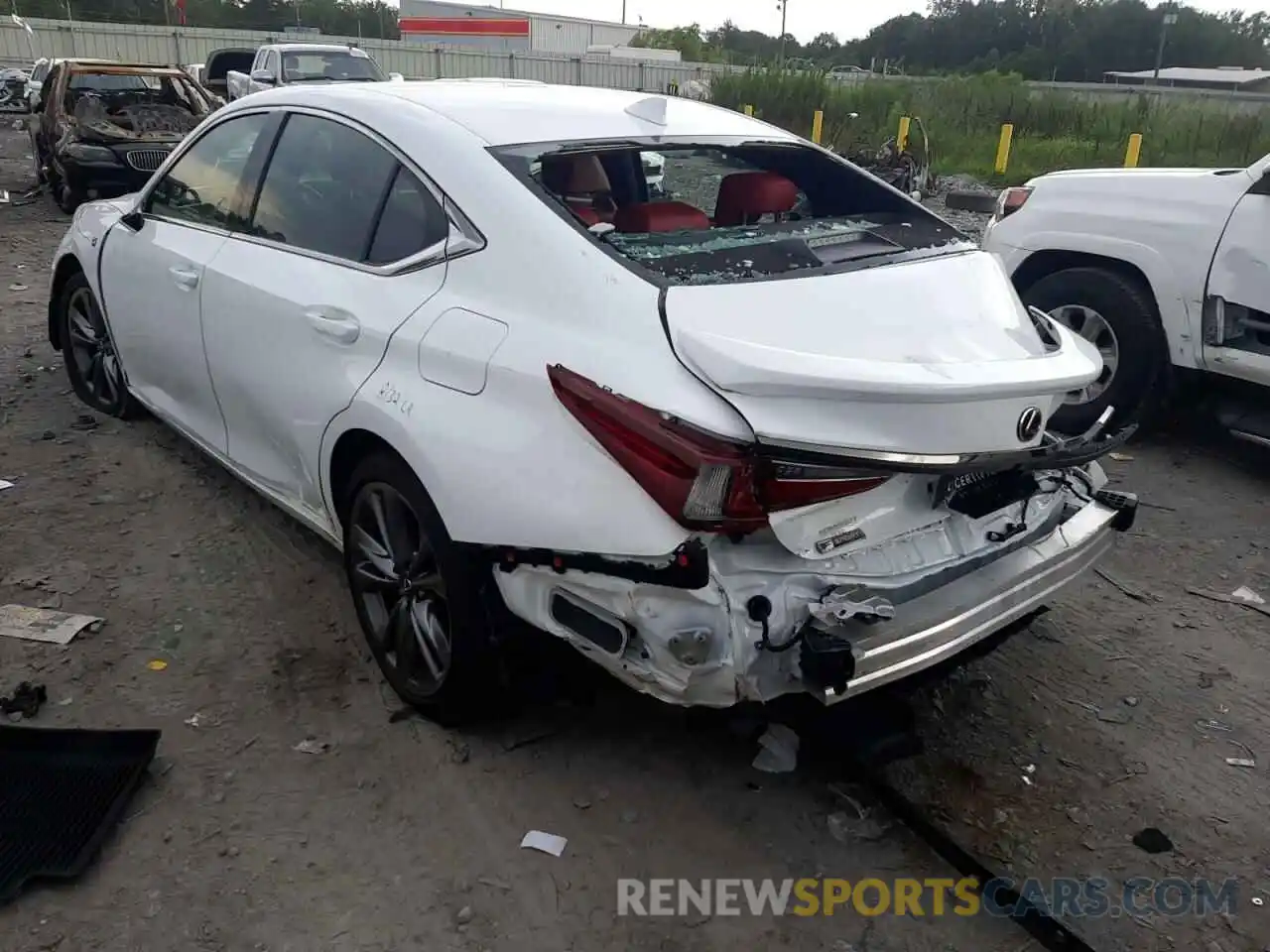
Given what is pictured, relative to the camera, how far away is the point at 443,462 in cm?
269

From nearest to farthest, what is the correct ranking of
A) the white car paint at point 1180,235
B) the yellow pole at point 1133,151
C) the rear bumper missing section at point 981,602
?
the rear bumper missing section at point 981,602 < the white car paint at point 1180,235 < the yellow pole at point 1133,151

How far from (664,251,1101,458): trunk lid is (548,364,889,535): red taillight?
86 mm

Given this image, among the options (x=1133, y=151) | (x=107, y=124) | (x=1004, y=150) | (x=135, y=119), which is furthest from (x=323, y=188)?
(x=1004, y=150)

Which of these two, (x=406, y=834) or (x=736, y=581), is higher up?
(x=736, y=581)

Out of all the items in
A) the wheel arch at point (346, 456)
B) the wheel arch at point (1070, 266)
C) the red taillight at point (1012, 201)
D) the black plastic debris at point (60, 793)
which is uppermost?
the red taillight at point (1012, 201)

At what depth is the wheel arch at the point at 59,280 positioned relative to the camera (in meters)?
5.25

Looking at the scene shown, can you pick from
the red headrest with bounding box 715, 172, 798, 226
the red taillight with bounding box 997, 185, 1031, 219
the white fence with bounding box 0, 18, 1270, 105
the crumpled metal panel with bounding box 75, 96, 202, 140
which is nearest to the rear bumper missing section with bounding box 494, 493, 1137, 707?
the red headrest with bounding box 715, 172, 798, 226

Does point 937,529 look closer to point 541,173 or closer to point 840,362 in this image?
point 840,362

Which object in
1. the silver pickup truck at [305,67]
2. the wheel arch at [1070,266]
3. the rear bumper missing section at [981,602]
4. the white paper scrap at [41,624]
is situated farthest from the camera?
the silver pickup truck at [305,67]

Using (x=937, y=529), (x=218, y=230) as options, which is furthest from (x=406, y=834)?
(x=218, y=230)

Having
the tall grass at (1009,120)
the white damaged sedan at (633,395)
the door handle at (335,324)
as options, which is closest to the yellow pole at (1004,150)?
the tall grass at (1009,120)

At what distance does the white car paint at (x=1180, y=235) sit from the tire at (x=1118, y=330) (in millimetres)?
81

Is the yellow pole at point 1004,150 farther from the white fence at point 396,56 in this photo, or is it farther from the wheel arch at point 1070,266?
the white fence at point 396,56

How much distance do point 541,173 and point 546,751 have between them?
1.65 meters
